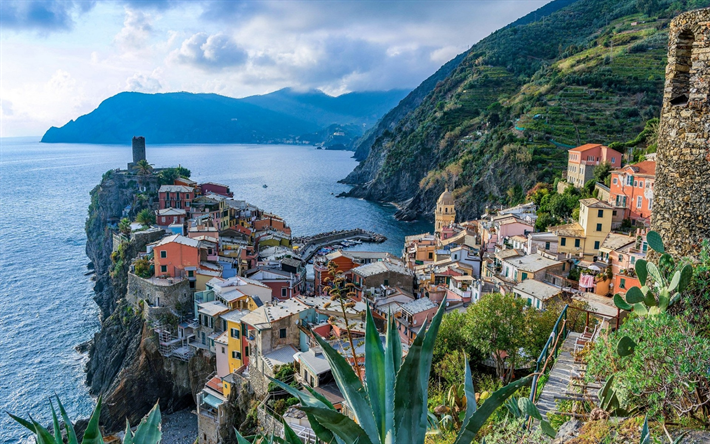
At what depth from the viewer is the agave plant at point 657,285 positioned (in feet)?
18.1

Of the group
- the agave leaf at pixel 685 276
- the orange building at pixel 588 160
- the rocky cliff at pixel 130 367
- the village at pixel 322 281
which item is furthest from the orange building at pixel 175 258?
the orange building at pixel 588 160

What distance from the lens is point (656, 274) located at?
5855 mm

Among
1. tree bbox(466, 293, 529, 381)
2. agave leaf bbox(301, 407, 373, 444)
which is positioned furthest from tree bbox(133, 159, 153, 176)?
agave leaf bbox(301, 407, 373, 444)

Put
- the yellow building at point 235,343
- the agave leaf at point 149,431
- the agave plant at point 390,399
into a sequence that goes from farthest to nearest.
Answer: the yellow building at point 235,343 < the agave leaf at point 149,431 < the agave plant at point 390,399

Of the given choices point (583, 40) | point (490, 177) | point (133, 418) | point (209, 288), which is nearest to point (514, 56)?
point (583, 40)

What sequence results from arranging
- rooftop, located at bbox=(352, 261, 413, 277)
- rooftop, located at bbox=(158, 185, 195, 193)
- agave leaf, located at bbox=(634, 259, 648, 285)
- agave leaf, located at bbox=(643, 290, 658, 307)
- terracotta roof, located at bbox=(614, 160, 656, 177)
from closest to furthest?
agave leaf, located at bbox=(643, 290, 658, 307), agave leaf, located at bbox=(634, 259, 648, 285), terracotta roof, located at bbox=(614, 160, 656, 177), rooftop, located at bbox=(352, 261, 413, 277), rooftop, located at bbox=(158, 185, 195, 193)

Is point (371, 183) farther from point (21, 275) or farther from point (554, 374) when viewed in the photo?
point (554, 374)

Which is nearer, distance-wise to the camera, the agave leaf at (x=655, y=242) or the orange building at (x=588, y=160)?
the agave leaf at (x=655, y=242)

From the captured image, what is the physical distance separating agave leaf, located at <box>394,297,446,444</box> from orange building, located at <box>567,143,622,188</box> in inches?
1672

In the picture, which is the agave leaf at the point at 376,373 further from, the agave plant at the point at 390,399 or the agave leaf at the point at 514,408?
the agave leaf at the point at 514,408

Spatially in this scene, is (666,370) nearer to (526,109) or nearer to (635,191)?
(635,191)

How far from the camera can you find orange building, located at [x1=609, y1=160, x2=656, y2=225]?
99.6 feet

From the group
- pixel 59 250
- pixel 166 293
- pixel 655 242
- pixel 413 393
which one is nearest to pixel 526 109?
pixel 166 293

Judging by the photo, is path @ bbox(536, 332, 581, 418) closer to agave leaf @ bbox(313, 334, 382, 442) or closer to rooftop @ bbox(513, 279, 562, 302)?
agave leaf @ bbox(313, 334, 382, 442)
